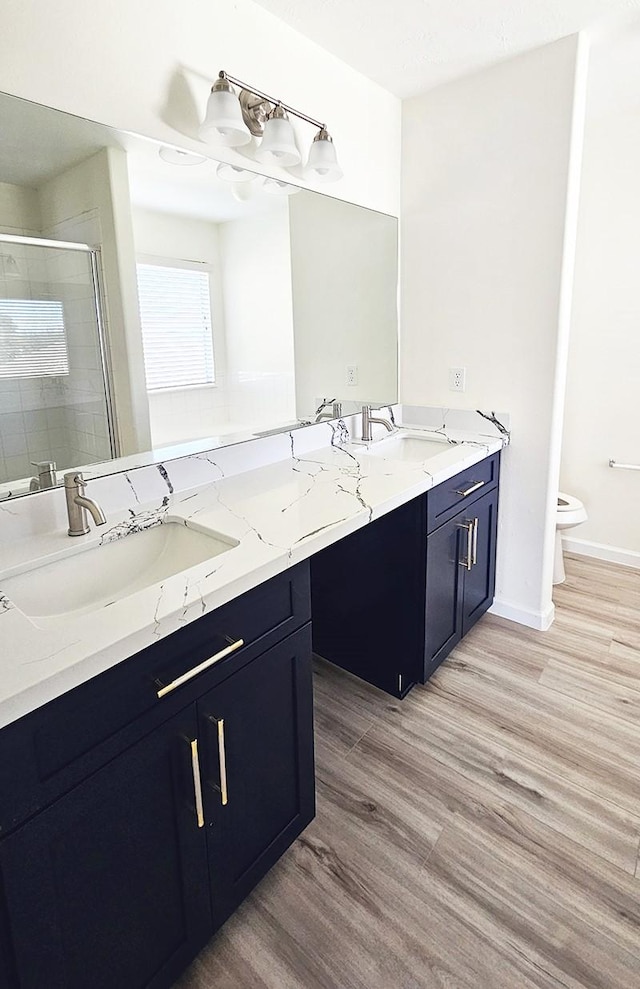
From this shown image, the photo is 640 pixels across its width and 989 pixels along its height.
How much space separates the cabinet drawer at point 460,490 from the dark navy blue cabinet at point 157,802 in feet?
2.36

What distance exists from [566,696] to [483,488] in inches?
33.1

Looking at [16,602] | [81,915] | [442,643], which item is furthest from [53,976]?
[442,643]

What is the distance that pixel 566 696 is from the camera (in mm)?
2043

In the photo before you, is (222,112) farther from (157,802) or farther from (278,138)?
(157,802)

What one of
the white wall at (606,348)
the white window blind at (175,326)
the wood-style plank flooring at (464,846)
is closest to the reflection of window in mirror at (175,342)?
the white window blind at (175,326)

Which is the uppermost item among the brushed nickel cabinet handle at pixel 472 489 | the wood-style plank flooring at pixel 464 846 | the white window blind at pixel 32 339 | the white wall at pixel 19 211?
the white wall at pixel 19 211

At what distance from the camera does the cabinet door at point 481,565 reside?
225cm

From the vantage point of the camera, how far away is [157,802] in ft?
3.21

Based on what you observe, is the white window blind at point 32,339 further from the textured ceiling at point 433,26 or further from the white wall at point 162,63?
the textured ceiling at point 433,26

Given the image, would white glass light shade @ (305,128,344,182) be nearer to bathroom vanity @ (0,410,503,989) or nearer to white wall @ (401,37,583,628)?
white wall @ (401,37,583,628)

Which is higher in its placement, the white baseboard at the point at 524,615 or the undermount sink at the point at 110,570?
the undermount sink at the point at 110,570

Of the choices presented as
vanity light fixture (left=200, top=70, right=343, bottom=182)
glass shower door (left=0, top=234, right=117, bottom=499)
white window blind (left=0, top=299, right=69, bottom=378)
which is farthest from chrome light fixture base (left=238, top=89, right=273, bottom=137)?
white window blind (left=0, top=299, right=69, bottom=378)

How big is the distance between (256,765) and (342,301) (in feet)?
5.99

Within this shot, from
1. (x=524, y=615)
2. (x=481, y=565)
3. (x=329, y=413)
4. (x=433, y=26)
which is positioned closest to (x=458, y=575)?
(x=481, y=565)
